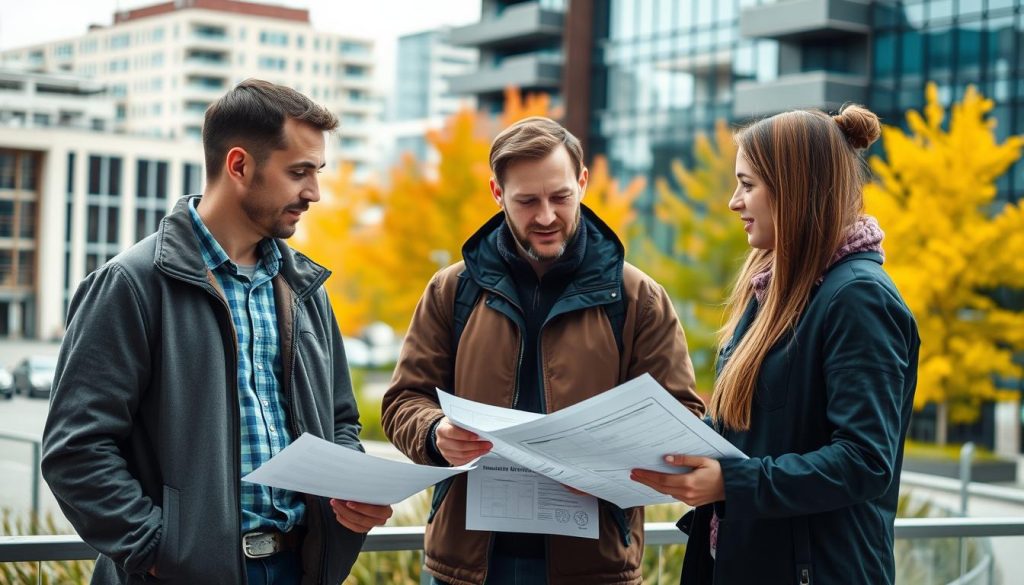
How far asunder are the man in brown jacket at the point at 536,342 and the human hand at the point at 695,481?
48 centimetres

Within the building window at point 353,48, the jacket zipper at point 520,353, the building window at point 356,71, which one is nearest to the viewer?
the jacket zipper at point 520,353

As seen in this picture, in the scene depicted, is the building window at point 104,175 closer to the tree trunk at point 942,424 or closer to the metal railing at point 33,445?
→ the metal railing at point 33,445

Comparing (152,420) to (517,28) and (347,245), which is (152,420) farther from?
(517,28)

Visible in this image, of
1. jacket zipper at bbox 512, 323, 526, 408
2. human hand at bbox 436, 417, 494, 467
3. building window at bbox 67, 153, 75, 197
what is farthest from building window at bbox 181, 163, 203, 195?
human hand at bbox 436, 417, 494, 467

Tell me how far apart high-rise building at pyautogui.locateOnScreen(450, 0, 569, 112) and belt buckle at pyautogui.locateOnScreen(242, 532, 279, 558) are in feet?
120

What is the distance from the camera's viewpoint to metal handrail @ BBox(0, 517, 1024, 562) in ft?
9.13

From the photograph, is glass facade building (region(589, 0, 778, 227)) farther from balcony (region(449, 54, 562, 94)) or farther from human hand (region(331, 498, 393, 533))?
human hand (region(331, 498, 393, 533))

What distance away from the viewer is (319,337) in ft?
8.63

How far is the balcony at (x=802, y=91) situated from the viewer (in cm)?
2788

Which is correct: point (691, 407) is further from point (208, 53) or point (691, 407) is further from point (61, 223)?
point (208, 53)

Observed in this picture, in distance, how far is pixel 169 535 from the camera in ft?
7.24

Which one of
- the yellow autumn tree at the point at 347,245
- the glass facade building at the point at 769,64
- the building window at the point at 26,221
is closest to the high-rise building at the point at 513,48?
the glass facade building at the point at 769,64

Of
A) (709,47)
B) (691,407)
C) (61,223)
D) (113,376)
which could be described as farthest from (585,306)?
(709,47)

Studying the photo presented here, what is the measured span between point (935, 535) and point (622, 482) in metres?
1.72
